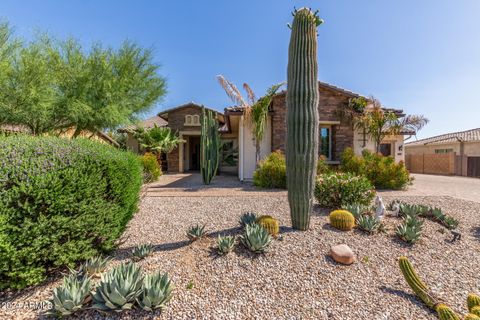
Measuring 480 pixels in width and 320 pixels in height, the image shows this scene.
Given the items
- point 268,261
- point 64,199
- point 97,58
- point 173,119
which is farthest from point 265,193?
point 173,119

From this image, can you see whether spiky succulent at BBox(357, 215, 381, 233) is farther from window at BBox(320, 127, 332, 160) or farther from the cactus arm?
window at BBox(320, 127, 332, 160)

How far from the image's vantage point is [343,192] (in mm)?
5715

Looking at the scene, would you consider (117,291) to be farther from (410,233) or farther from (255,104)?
(255,104)

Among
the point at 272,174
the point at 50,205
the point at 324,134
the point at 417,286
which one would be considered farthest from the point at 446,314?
the point at 324,134

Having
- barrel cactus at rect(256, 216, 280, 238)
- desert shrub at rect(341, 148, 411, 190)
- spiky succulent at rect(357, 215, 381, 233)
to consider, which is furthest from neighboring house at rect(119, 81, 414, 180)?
barrel cactus at rect(256, 216, 280, 238)

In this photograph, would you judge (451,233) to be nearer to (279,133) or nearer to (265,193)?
(265,193)

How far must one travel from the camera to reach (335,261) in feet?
11.3

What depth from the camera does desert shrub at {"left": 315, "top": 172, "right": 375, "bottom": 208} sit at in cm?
568

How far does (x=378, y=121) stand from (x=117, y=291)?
12014 mm

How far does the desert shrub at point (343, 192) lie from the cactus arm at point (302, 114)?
1864mm

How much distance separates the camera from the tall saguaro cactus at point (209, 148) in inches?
401

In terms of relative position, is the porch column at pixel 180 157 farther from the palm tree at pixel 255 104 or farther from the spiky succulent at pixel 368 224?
the spiky succulent at pixel 368 224

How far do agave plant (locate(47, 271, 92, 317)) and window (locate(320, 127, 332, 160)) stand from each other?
38.0 feet

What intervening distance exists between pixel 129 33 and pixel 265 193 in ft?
38.6
